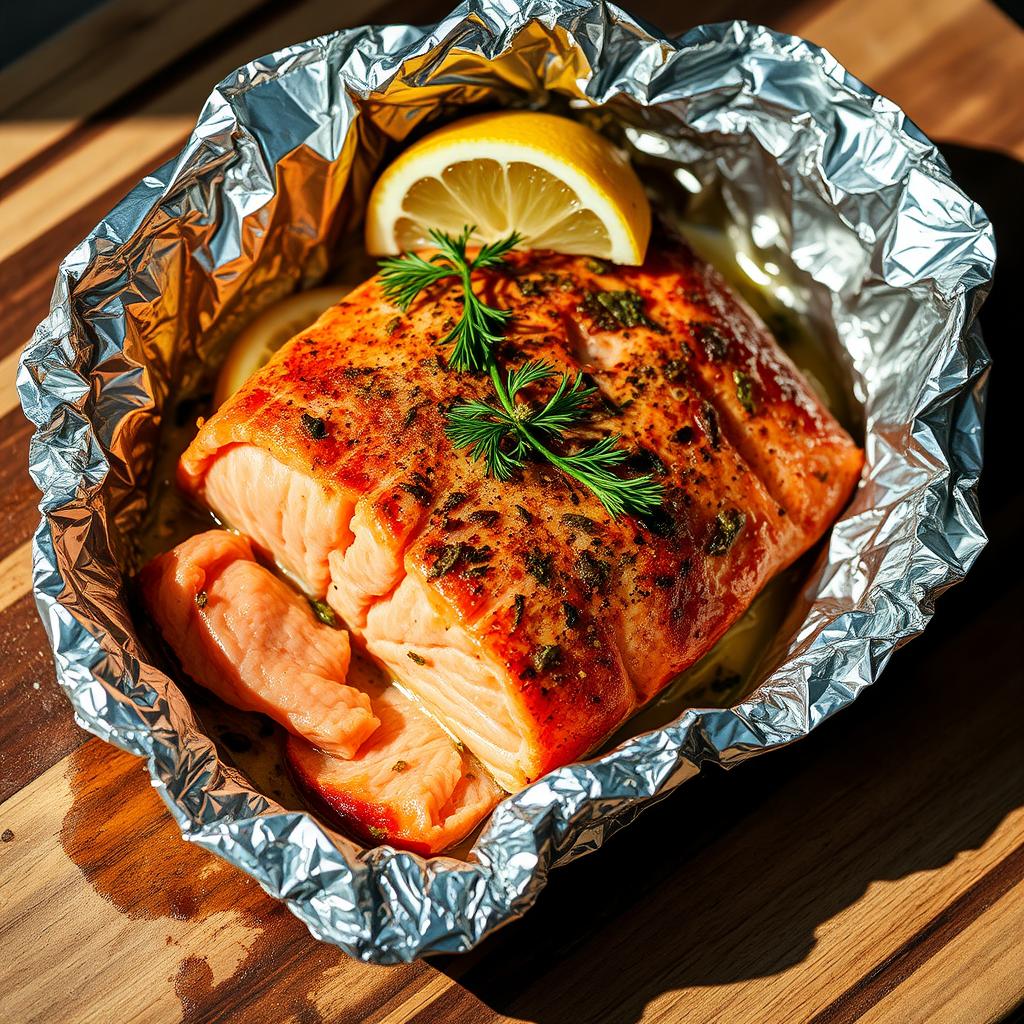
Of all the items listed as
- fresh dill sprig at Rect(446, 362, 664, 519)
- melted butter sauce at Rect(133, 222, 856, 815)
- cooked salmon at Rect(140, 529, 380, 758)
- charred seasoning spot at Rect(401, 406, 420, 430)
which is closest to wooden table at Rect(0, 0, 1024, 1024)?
melted butter sauce at Rect(133, 222, 856, 815)

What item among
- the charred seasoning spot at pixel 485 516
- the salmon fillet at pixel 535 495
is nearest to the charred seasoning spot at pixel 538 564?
the salmon fillet at pixel 535 495

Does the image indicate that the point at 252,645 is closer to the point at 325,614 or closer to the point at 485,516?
the point at 325,614

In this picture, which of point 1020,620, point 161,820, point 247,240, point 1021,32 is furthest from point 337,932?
point 1021,32

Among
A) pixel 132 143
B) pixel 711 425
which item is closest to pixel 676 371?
pixel 711 425

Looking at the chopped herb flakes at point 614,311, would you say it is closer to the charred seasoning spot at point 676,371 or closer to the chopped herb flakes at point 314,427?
the charred seasoning spot at point 676,371

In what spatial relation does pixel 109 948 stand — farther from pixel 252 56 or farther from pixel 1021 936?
pixel 252 56

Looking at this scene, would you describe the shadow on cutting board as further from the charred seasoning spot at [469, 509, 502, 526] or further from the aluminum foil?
the charred seasoning spot at [469, 509, 502, 526]
